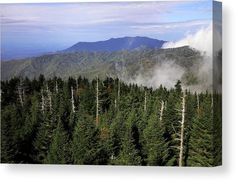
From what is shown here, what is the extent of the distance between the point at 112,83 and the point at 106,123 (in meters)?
0.62

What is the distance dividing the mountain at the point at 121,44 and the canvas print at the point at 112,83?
0.05 ft

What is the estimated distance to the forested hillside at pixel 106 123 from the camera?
18.6 m

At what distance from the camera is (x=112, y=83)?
18953 millimetres

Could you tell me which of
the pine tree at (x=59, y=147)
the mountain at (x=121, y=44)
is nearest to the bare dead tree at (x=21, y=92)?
the pine tree at (x=59, y=147)

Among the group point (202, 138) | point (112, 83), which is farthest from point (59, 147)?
point (202, 138)

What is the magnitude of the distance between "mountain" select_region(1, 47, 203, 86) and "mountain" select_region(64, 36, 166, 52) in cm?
8

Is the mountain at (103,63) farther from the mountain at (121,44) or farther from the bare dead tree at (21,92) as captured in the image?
the bare dead tree at (21,92)

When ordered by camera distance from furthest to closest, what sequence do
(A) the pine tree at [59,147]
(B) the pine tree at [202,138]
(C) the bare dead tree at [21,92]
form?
(C) the bare dead tree at [21,92] < (A) the pine tree at [59,147] < (B) the pine tree at [202,138]

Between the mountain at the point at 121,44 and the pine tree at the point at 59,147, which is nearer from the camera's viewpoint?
the mountain at the point at 121,44

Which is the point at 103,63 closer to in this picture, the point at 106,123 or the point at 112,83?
the point at 112,83

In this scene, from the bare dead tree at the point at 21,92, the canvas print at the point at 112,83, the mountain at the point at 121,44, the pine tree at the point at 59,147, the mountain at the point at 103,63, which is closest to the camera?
the canvas print at the point at 112,83

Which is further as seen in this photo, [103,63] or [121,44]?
[103,63]

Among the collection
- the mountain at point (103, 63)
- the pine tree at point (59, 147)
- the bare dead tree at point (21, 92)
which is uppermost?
the mountain at point (103, 63)

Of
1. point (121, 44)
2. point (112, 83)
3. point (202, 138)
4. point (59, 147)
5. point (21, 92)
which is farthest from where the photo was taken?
point (21, 92)
